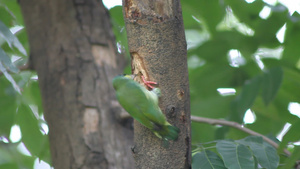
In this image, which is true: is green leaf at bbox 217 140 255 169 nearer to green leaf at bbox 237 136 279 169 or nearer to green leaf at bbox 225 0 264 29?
green leaf at bbox 237 136 279 169

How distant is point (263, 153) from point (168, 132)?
1.17ft

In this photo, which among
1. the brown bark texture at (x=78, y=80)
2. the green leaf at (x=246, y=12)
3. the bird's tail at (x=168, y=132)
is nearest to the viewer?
the bird's tail at (x=168, y=132)

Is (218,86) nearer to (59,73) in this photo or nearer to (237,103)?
(237,103)

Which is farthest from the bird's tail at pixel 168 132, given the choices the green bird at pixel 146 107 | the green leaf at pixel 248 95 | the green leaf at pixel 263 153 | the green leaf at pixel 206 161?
the green leaf at pixel 248 95

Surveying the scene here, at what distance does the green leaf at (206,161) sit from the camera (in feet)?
3.54

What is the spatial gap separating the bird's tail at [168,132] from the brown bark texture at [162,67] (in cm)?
2

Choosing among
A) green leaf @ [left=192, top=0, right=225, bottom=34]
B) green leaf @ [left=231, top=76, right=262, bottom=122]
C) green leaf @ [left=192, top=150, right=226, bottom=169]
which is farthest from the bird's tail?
green leaf @ [left=192, top=0, right=225, bottom=34]

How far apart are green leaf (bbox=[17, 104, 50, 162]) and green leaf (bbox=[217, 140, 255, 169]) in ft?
3.06

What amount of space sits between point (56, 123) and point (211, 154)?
83cm

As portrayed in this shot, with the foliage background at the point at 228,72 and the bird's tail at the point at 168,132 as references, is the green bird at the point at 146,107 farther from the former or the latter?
the foliage background at the point at 228,72

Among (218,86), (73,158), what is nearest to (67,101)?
(73,158)

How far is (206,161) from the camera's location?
1100 millimetres

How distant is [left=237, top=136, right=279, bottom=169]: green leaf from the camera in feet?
3.59

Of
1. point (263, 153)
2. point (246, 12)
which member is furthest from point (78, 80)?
point (263, 153)
